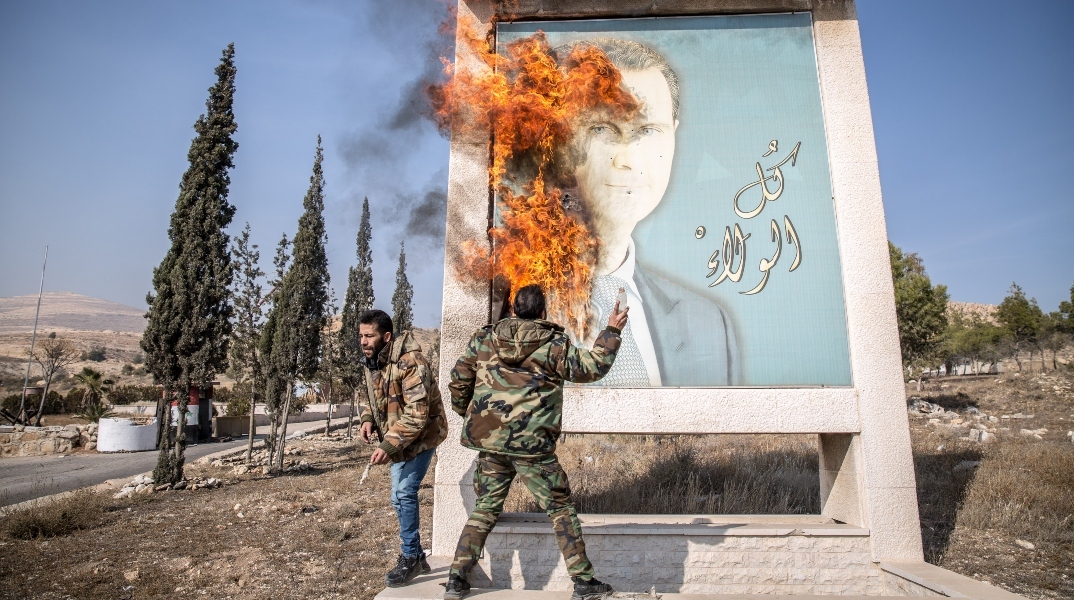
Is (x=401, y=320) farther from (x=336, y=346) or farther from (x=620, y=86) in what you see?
(x=620, y=86)

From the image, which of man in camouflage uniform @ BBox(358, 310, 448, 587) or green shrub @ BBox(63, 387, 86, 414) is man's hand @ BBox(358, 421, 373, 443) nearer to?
man in camouflage uniform @ BBox(358, 310, 448, 587)

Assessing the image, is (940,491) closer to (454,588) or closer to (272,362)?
(454,588)

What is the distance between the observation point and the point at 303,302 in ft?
55.6

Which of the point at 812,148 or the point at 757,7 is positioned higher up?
the point at 757,7

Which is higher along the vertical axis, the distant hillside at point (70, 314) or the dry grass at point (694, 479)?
the distant hillside at point (70, 314)

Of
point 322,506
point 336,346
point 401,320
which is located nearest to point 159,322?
point 322,506

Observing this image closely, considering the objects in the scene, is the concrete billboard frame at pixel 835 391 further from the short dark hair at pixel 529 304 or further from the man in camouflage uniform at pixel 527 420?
the short dark hair at pixel 529 304

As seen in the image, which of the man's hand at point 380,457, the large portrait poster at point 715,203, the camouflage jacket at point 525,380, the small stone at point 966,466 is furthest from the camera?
the small stone at point 966,466

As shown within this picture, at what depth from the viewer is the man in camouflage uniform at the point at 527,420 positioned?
3.52 metres

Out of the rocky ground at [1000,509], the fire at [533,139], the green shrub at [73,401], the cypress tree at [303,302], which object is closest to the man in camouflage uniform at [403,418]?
the fire at [533,139]

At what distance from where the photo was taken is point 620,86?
5.51 metres

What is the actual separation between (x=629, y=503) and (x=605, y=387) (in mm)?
2300

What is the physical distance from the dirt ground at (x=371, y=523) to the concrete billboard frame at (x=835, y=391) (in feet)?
3.46

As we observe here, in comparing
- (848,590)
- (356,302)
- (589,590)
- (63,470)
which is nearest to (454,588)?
(589,590)
